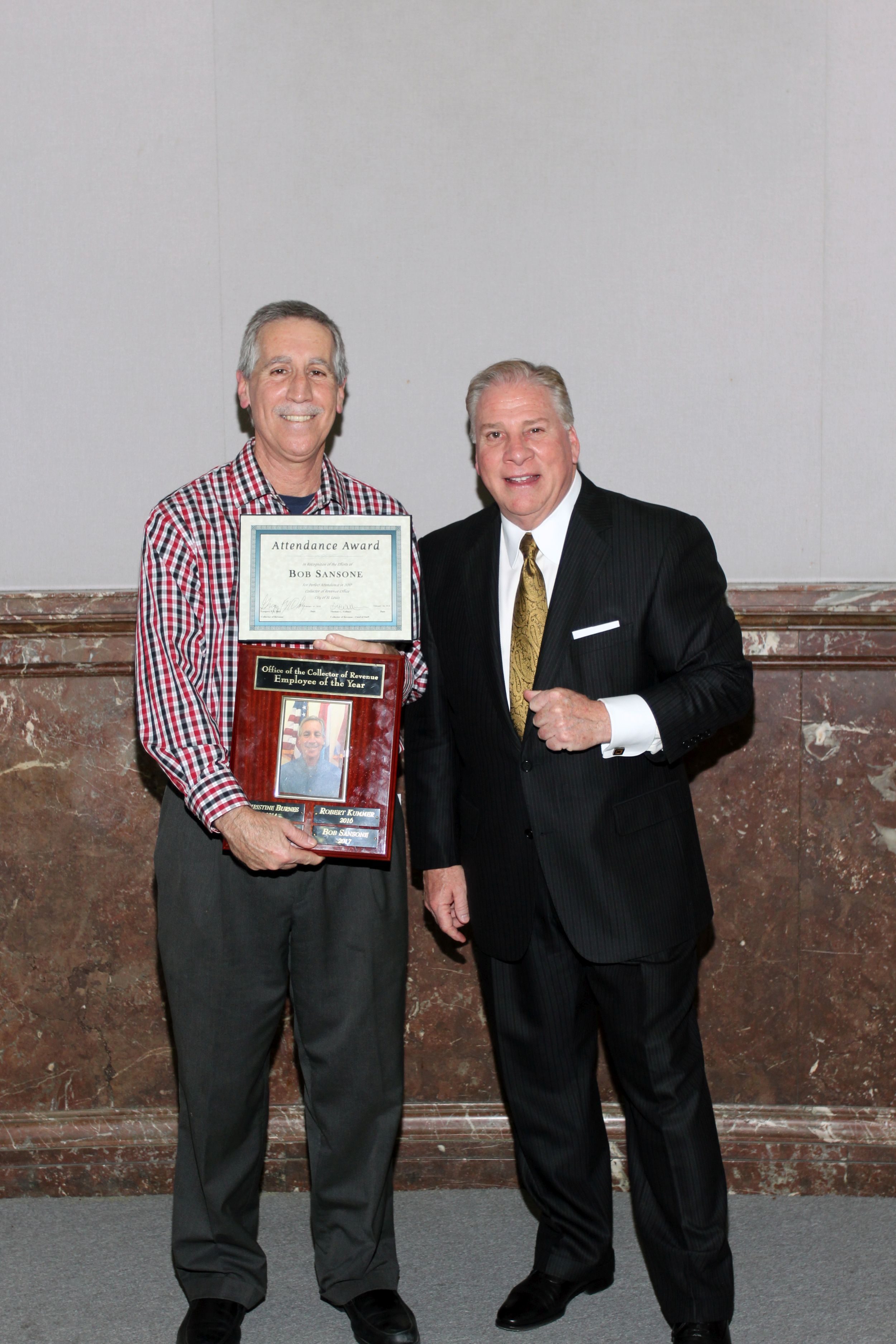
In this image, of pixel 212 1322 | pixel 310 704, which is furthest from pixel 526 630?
pixel 212 1322

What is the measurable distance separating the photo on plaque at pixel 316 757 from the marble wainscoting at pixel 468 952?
0.92m

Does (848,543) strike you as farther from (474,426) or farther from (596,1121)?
(596,1121)

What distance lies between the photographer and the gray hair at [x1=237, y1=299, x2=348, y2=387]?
7.40 feet

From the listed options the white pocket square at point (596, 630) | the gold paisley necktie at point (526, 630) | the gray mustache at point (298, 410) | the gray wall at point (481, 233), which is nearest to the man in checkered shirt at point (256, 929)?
the gray mustache at point (298, 410)

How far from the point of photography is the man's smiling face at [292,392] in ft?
7.19

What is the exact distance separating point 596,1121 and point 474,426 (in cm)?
147

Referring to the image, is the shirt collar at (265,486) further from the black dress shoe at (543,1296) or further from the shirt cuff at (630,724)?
the black dress shoe at (543,1296)

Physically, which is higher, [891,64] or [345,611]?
[891,64]

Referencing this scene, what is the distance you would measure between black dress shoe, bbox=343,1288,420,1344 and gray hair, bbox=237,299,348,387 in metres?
1.85

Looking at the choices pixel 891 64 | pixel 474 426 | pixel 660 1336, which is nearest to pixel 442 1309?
pixel 660 1336

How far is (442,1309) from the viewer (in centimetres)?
246

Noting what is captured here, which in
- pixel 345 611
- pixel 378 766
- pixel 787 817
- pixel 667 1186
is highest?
pixel 345 611

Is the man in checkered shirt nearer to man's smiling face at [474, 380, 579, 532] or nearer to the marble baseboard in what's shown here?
man's smiling face at [474, 380, 579, 532]

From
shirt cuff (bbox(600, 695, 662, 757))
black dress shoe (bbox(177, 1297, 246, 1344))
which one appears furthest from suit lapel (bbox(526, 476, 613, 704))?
black dress shoe (bbox(177, 1297, 246, 1344))
